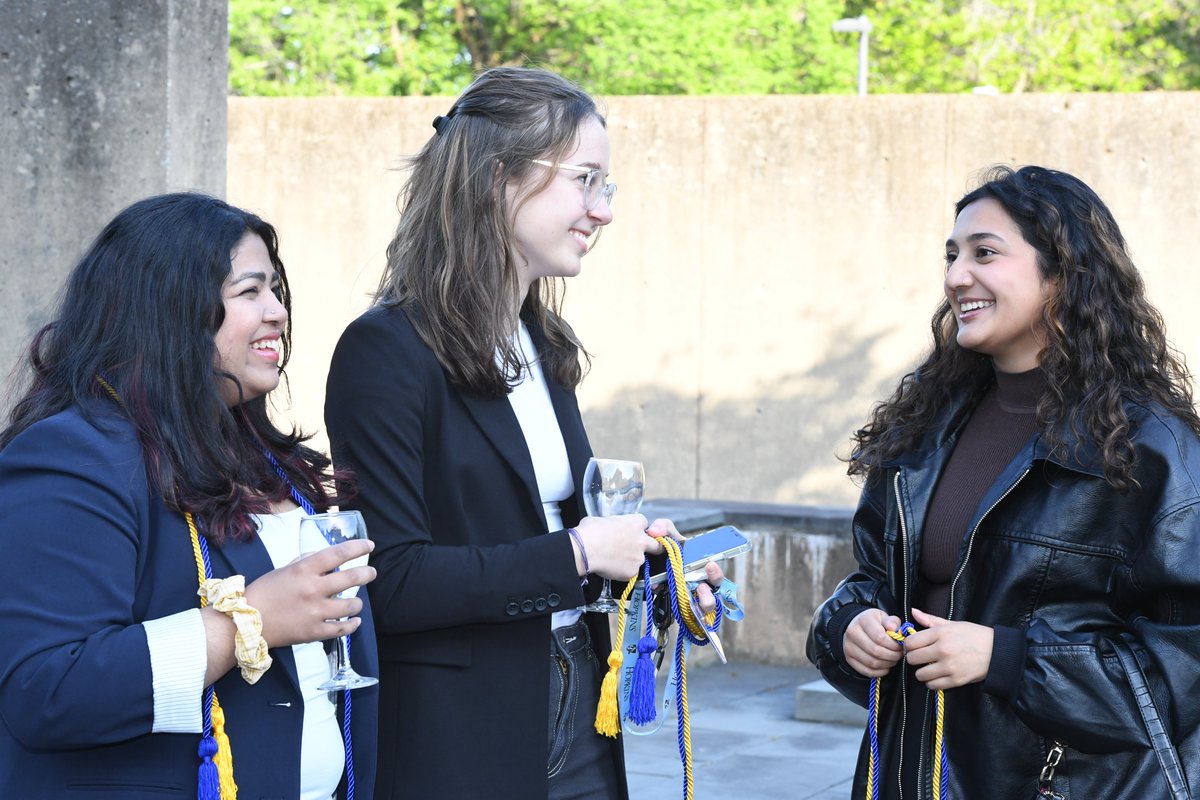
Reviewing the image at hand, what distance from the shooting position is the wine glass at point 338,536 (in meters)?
2.21

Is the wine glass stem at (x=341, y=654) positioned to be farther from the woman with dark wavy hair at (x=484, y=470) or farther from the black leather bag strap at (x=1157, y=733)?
the black leather bag strap at (x=1157, y=733)

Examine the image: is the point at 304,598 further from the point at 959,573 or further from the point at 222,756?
the point at 959,573

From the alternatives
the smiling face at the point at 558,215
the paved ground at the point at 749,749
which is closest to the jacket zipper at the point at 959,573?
the smiling face at the point at 558,215

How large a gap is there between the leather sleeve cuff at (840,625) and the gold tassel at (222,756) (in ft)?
4.50

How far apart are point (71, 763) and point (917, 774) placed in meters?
1.62

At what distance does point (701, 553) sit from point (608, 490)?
0.26m

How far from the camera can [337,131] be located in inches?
465

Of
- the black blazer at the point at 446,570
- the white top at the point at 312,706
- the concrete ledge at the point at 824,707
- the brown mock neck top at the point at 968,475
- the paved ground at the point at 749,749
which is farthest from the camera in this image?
the concrete ledge at the point at 824,707

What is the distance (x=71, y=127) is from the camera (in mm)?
4301

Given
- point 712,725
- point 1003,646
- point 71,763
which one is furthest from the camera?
point 712,725

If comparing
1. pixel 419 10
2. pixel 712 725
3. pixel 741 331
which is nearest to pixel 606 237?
pixel 741 331

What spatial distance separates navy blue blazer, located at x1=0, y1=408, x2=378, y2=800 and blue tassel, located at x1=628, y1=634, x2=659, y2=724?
69 centimetres

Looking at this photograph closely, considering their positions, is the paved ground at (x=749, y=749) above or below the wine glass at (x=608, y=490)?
below

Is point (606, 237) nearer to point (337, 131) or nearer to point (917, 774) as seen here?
point (337, 131)
